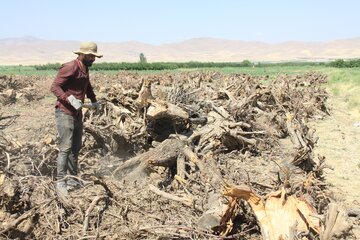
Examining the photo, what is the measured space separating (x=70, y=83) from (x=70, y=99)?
0.29 metres

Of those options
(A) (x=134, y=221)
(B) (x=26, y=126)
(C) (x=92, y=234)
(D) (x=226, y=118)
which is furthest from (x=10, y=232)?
(B) (x=26, y=126)

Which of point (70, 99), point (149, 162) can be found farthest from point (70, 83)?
point (149, 162)

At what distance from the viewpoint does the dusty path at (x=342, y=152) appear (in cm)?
594

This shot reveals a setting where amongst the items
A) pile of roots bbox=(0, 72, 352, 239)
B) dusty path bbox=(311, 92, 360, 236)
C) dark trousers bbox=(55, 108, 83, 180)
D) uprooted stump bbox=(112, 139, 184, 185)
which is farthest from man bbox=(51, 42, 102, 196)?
dusty path bbox=(311, 92, 360, 236)

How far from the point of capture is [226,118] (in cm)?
723

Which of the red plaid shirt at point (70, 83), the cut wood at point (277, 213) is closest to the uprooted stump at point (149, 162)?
the red plaid shirt at point (70, 83)

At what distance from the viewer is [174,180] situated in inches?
205

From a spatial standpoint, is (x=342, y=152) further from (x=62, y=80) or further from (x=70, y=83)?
(x=62, y=80)

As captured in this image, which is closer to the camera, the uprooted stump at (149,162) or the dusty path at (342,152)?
the uprooted stump at (149,162)

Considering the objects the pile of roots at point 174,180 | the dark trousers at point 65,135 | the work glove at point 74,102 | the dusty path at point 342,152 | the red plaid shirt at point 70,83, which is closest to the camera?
the pile of roots at point 174,180

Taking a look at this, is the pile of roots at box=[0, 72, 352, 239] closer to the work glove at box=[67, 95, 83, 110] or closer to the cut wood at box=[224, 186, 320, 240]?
the cut wood at box=[224, 186, 320, 240]

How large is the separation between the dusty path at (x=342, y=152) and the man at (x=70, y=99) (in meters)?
3.20

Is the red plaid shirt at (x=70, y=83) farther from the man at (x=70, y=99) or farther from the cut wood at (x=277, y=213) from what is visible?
the cut wood at (x=277, y=213)

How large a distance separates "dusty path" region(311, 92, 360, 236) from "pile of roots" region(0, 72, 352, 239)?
1.73 feet
